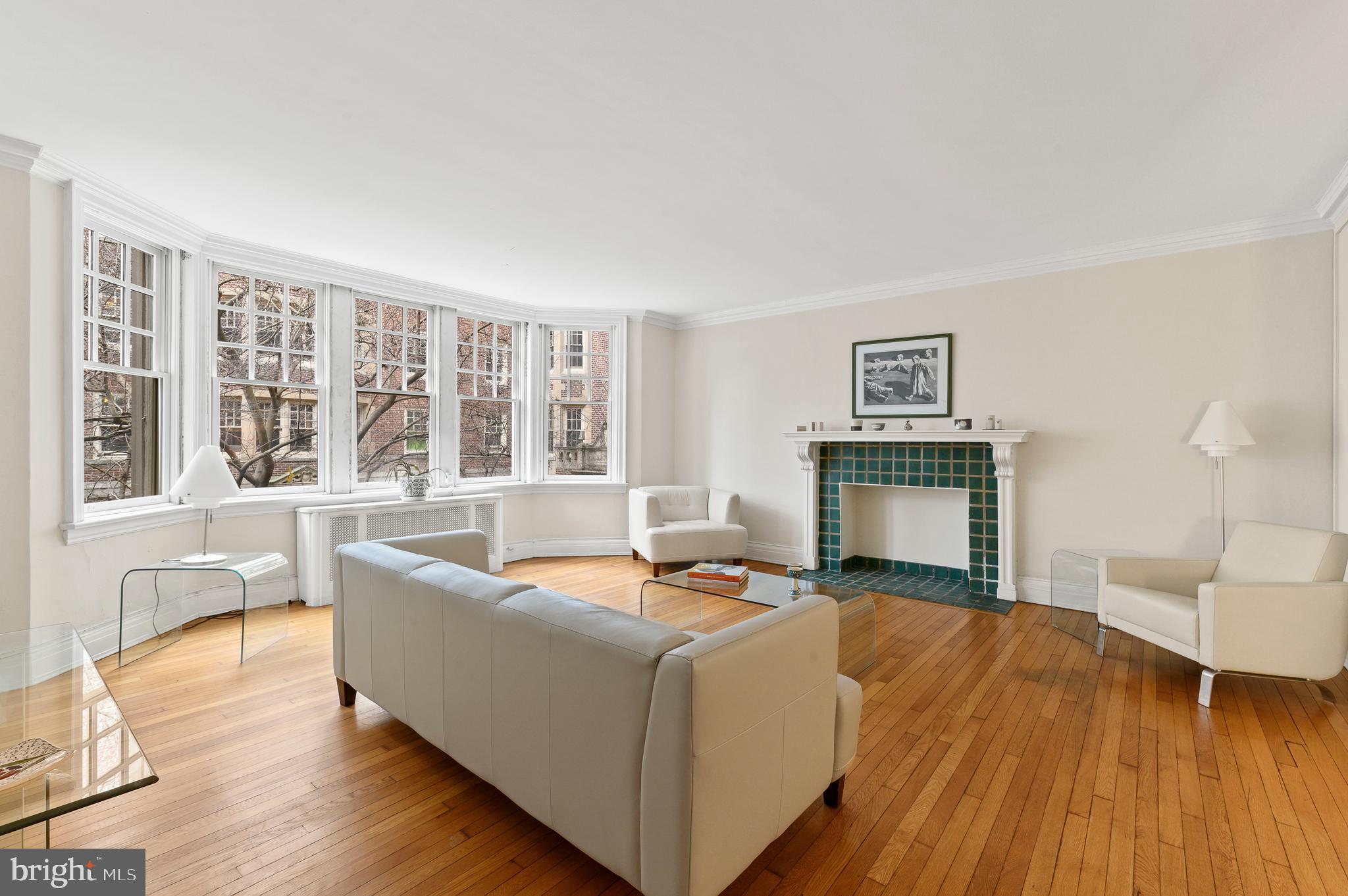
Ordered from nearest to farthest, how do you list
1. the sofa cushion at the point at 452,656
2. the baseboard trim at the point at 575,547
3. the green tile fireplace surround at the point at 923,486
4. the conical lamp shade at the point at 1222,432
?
1. the sofa cushion at the point at 452,656
2. the conical lamp shade at the point at 1222,432
3. the green tile fireplace surround at the point at 923,486
4. the baseboard trim at the point at 575,547

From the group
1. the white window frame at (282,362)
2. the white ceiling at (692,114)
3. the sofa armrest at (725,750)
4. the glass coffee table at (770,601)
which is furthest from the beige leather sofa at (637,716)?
the white window frame at (282,362)

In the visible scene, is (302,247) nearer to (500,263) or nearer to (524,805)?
(500,263)

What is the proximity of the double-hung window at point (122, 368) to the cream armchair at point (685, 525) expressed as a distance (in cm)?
348

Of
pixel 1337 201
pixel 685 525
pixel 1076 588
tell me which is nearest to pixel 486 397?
pixel 685 525

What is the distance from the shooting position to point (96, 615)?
334 centimetres

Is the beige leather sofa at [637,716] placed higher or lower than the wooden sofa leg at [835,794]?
higher

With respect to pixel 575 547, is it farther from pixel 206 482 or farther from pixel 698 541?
pixel 206 482

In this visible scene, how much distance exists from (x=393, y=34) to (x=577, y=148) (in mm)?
925

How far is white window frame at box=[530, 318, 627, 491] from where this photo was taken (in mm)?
6188

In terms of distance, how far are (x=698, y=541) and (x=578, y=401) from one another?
2012 mm

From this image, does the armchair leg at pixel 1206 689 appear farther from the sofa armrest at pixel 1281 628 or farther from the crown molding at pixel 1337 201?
the crown molding at pixel 1337 201

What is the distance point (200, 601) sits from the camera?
402cm

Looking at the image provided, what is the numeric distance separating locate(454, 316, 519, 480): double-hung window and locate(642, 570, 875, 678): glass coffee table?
2.71 metres

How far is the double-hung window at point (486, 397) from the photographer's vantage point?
5.71 meters
